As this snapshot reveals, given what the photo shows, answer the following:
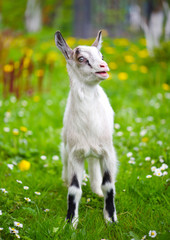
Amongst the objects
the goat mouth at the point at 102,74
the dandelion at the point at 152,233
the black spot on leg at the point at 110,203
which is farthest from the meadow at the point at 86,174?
the goat mouth at the point at 102,74

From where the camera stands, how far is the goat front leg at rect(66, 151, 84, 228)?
8.36ft

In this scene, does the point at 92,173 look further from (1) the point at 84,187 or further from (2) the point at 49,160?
(2) the point at 49,160

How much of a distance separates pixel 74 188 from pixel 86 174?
0.99 metres

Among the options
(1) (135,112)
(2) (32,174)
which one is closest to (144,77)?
(1) (135,112)

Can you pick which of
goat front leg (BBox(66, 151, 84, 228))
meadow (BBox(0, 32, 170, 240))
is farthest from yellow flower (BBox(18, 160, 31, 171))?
goat front leg (BBox(66, 151, 84, 228))

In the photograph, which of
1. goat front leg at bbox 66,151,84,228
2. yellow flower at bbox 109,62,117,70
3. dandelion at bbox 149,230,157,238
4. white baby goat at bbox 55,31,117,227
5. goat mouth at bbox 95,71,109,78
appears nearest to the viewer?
dandelion at bbox 149,230,157,238

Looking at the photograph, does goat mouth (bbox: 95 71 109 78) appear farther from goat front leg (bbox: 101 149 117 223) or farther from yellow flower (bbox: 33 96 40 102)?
yellow flower (bbox: 33 96 40 102)

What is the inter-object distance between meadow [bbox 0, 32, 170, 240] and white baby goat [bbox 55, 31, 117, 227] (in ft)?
0.72

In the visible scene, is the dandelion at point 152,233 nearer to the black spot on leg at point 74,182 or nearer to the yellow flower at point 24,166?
the black spot on leg at point 74,182

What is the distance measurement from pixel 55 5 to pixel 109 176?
19.4m

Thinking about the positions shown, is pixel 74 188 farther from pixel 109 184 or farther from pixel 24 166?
pixel 24 166

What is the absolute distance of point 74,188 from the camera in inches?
100

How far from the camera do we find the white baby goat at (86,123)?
2.40m

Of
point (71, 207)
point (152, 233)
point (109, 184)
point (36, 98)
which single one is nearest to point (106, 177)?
point (109, 184)
